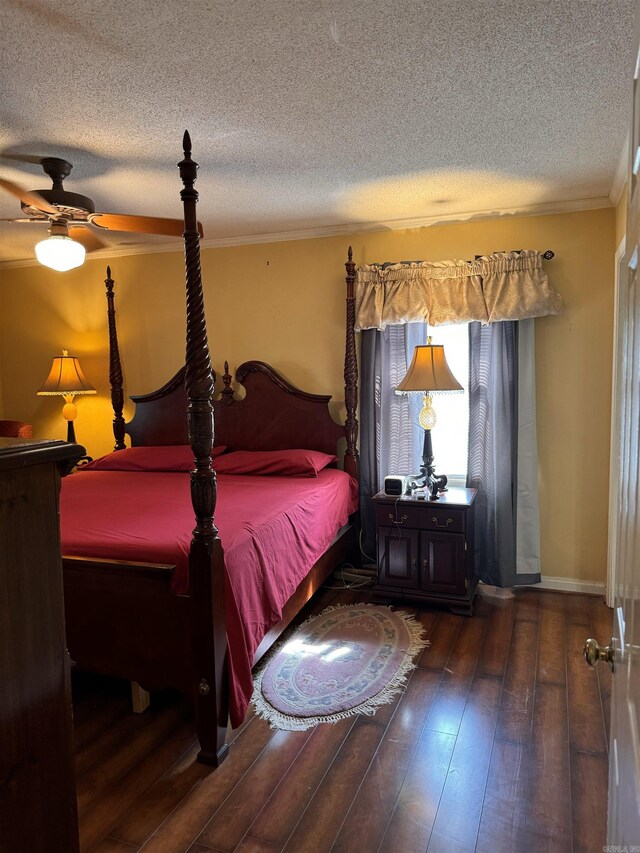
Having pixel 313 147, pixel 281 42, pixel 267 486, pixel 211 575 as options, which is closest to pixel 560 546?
pixel 267 486

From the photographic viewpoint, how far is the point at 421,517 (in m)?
3.38

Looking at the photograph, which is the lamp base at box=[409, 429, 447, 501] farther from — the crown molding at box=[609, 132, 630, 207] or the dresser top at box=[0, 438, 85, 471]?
the dresser top at box=[0, 438, 85, 471]

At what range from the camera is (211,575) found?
199cm

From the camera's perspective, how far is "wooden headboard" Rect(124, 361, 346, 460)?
4098 millimetres

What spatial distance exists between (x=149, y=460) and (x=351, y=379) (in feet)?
5.14

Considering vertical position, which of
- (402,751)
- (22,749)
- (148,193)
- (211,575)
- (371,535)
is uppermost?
(148,193)

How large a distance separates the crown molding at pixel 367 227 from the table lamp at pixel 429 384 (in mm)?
886

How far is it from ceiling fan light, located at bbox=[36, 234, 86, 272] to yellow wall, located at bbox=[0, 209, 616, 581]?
1784 mm

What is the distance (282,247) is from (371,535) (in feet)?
7.35

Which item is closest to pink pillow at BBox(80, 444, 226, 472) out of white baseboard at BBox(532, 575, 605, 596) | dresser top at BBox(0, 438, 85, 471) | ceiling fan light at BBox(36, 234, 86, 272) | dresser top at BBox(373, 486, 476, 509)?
dresser top at BBox(373, 486, 476, 509)

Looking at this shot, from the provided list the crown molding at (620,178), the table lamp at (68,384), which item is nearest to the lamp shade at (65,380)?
the table lamp at (68,384)

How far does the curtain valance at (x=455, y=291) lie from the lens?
3471mm

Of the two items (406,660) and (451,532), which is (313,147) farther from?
(406,660)

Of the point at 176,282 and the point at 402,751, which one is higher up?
the point at 176,282
